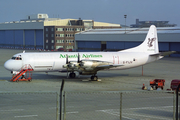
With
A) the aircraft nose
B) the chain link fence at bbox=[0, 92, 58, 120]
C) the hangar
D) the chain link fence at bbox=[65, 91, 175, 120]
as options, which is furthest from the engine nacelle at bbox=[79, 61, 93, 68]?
the hangar

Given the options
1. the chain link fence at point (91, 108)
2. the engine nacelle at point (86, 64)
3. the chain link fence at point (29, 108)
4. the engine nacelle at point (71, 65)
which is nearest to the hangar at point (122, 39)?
A: the engine nacelle at point (86, 64)

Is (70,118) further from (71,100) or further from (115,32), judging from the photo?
(115,32)

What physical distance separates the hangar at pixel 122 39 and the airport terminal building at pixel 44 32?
12.9m

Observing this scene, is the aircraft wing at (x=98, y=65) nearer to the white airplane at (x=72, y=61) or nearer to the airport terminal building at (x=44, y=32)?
the white airplane at (x=72, y=61)

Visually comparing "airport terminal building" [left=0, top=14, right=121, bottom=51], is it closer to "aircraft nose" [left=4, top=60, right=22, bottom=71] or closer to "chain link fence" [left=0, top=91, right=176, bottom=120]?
"aircraft nose" [left=4, top=60, right=22, bottom=71]

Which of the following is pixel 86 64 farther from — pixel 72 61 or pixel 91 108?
pixel 91 108

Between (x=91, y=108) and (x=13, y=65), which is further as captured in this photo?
(x=13, y=65)

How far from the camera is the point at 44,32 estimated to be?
392 ft

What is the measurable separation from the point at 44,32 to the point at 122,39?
43.4m

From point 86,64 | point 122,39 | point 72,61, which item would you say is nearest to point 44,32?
point 122,39

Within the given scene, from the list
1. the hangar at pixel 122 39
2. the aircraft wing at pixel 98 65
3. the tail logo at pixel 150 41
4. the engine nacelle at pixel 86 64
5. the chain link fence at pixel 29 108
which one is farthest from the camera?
the hangar at pixel 122 39

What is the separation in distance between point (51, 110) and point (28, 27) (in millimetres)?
120218

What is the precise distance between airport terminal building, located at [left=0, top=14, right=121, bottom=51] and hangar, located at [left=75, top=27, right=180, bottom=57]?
12.9 metres

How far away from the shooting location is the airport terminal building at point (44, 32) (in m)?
115
